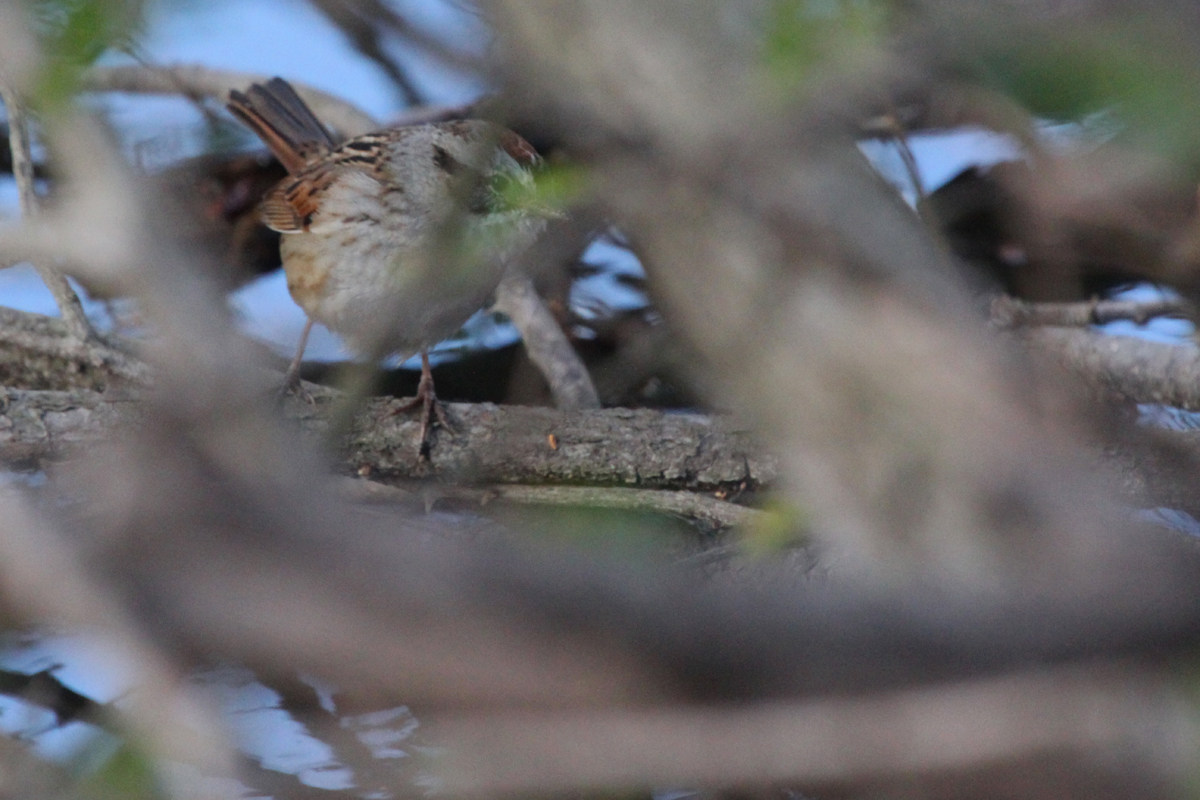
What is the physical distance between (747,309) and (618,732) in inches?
20.6

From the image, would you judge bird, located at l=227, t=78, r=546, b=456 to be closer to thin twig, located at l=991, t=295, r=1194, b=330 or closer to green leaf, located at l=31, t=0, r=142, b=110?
thin twig, located at l=991, t=295, r=1194, b=330

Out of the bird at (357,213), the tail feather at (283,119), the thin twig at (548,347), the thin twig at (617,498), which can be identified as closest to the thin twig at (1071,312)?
the thin twig at (617,498)

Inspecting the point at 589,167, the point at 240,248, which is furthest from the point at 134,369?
the point at 589,167

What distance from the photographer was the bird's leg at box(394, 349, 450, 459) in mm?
3141

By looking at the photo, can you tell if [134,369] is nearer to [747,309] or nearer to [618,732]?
[747,309]

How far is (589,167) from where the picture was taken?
3.29 feet

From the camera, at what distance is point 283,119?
4285 millimetres

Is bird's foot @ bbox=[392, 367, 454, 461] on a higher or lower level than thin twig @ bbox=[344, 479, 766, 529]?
higher

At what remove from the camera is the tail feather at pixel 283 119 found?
4148 millimetres

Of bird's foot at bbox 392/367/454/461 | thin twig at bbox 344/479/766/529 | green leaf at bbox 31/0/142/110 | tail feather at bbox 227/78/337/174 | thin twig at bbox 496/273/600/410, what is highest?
tail feather at bbox 227/78/337/174

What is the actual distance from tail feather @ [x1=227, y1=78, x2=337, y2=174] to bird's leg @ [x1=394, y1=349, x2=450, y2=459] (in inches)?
51.1

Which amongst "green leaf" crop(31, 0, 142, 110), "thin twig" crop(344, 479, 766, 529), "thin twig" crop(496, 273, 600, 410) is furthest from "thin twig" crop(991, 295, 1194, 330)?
"green leaf" crop(31, 0, 142, 110)

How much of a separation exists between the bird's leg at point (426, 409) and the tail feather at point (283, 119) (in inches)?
51.1

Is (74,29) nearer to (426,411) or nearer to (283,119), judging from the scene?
(426,411)
